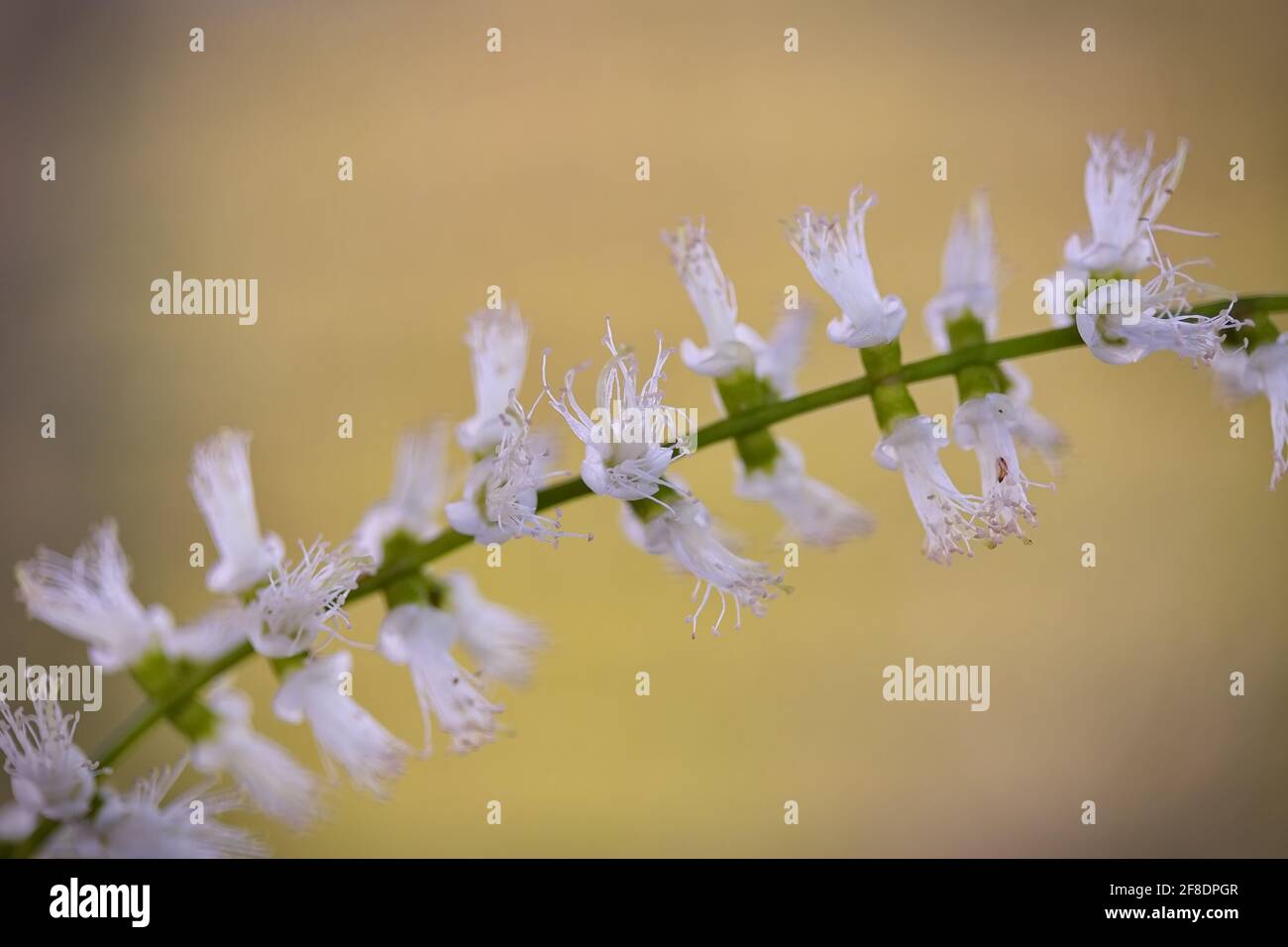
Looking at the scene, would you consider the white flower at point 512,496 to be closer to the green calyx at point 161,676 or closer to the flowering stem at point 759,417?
the flowering stem at point 759,417

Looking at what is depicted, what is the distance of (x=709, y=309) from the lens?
1.74ft

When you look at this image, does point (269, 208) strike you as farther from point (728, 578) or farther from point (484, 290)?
point (728, 578)

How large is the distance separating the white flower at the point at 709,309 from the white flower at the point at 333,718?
207mm

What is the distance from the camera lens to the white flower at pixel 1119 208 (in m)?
0.48

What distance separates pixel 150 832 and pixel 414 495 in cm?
18

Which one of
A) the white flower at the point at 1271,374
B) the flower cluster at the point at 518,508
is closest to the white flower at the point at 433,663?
the flower cluster at the point at 518,508

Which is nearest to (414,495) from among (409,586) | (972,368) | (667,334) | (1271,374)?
(409,586)

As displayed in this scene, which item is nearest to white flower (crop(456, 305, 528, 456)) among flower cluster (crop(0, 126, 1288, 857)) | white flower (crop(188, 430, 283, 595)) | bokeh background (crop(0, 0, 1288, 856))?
flower cluster (crop(0, 126, 1288, 857))

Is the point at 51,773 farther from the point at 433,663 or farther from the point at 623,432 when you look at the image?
the point at 623,432

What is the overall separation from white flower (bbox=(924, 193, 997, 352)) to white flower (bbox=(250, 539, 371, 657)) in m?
0.28

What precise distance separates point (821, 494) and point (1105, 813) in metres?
1.26

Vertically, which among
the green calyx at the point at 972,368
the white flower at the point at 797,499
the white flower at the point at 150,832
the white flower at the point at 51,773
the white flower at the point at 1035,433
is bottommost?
the white flower at the point at 150,832

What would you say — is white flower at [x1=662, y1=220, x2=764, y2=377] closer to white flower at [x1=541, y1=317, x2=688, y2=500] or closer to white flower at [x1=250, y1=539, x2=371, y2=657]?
white flower at [x1=541, y1=317, x2=688, y2=500]

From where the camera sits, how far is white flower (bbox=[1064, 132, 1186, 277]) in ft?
1.57
